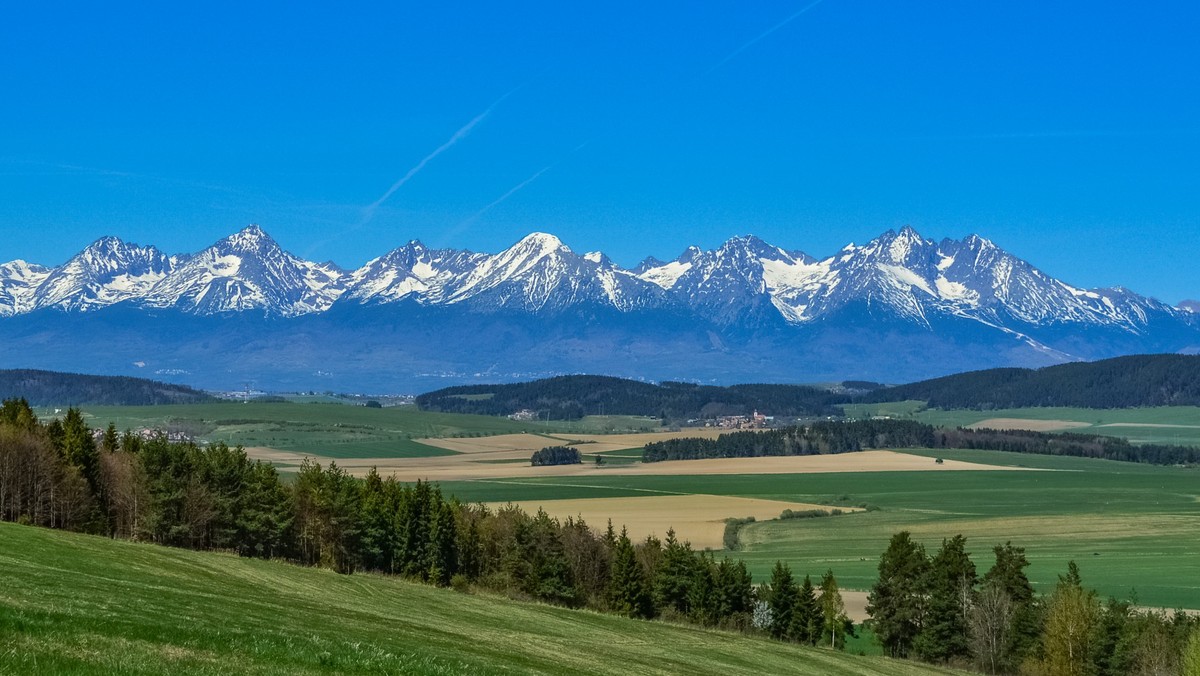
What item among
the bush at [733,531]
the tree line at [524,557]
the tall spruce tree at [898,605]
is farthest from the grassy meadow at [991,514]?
the tall spruce tree at [898,605]

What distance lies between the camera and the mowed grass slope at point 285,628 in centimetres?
1966

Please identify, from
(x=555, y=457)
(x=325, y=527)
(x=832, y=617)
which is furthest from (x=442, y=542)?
(x=555, y=457)

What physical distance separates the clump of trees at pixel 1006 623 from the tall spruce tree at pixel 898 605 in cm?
5

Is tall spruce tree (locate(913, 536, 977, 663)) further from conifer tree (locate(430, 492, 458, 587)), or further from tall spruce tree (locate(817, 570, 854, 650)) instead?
conifer tree (locate(430, 492, 458, 587))

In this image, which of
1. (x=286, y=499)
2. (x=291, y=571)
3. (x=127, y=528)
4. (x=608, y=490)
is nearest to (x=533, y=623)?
(x=291, y=571)

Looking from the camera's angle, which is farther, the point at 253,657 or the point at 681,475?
the point at 681,475

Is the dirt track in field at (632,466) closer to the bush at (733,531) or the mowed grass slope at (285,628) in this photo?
the bush at (733,531)

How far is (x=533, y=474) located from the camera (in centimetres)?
16750

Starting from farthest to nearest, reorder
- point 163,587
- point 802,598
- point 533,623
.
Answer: point 802,598 → point 533,623 → point 163,587

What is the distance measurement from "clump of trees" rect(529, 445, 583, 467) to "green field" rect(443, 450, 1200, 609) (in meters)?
32.4

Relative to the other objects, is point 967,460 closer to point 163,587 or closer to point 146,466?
point 146,466

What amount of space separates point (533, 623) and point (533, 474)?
121713mm

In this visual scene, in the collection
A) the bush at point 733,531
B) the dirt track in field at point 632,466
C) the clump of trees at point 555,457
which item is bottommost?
the bush at point 733,531

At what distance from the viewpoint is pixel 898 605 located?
66.0 meters
